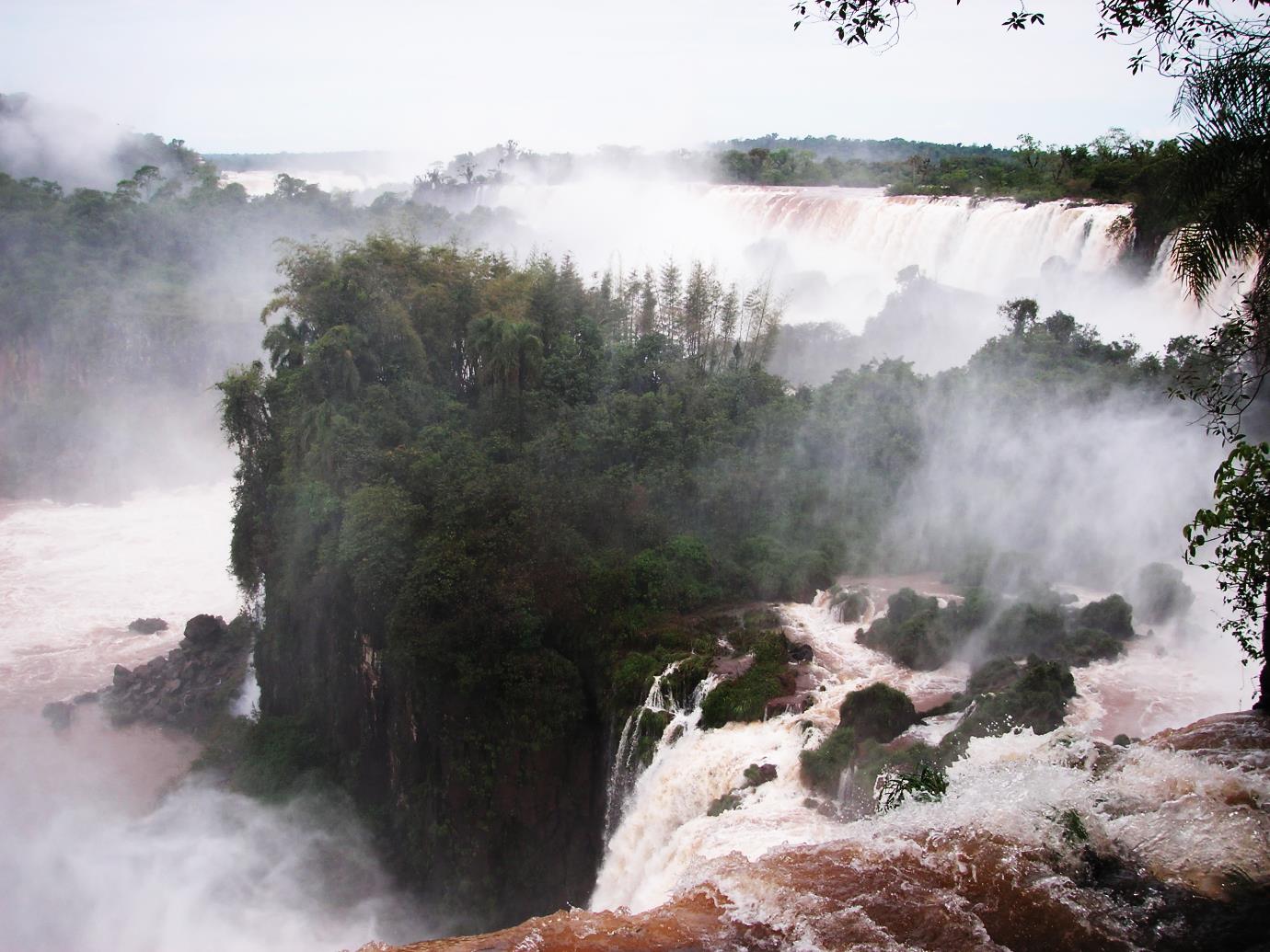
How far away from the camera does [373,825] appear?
15.7 metres

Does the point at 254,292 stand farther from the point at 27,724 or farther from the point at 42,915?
the point at 42,915

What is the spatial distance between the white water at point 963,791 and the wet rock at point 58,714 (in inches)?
529

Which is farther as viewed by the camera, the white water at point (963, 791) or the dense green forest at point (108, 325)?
the dense green forest at point (108, 325)

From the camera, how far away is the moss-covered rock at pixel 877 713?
1069 centimetres

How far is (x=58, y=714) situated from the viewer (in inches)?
762

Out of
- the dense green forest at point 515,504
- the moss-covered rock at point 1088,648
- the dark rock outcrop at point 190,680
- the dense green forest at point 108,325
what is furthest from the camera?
the dense green forest at point 108,325

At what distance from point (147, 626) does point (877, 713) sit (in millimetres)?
19186

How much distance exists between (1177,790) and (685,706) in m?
6.39

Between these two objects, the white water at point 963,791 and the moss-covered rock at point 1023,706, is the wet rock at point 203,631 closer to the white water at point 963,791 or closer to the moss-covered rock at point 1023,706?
the white water at point 963,791

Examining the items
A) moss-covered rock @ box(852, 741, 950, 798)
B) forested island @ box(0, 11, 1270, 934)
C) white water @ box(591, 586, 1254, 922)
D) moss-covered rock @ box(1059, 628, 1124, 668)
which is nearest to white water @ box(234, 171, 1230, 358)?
forested island @ box(0, 11, 1270, 934)

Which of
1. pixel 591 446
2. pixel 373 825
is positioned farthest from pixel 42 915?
A: pixel 591 446

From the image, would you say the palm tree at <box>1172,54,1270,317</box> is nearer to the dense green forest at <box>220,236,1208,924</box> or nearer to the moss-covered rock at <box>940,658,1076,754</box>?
the moss-covered rock at <box>940,658,1076,754</box>

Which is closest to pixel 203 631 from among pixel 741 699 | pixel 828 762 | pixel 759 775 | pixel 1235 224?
pixel 741 699

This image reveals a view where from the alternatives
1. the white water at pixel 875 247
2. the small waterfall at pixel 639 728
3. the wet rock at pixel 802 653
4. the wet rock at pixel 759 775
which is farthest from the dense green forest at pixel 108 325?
the wet rock at pixel 759 775
